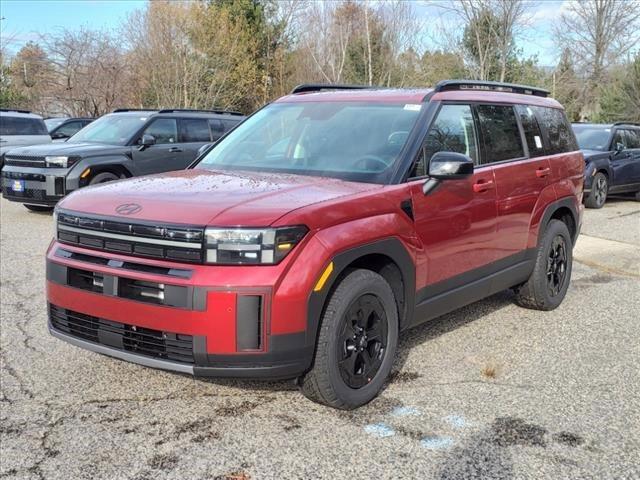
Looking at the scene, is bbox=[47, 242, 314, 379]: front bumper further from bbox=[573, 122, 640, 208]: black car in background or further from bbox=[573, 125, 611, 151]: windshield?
bbox=[573, 125, 611, 151]: windshield

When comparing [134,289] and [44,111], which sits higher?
[44,111]

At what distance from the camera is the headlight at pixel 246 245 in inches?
126

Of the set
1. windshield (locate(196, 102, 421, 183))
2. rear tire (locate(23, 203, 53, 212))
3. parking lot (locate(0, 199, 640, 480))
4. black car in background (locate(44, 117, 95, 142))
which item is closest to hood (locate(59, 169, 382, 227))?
windshield (locate(196, 102, 421, 183))

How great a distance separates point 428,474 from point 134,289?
1.70m

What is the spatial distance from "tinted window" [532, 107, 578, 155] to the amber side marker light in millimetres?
3210

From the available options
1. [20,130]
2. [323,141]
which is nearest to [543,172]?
[323,141]

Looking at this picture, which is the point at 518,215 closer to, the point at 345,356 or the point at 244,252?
the point at 345,356

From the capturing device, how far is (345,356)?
3.62 metres

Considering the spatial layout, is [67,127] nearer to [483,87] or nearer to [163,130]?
[163,130]

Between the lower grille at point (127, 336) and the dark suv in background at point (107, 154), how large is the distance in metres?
6.79

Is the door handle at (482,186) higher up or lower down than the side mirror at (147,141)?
lower down

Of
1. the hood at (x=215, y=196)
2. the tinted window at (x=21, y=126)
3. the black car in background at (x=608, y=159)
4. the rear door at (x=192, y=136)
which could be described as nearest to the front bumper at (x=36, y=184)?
the rear door at (x=192, y=136)

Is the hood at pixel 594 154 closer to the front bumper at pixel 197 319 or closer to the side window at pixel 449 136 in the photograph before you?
→ the side window at pixel 449 136

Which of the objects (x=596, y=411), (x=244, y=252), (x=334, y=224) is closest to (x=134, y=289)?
(x=244, y=252)
